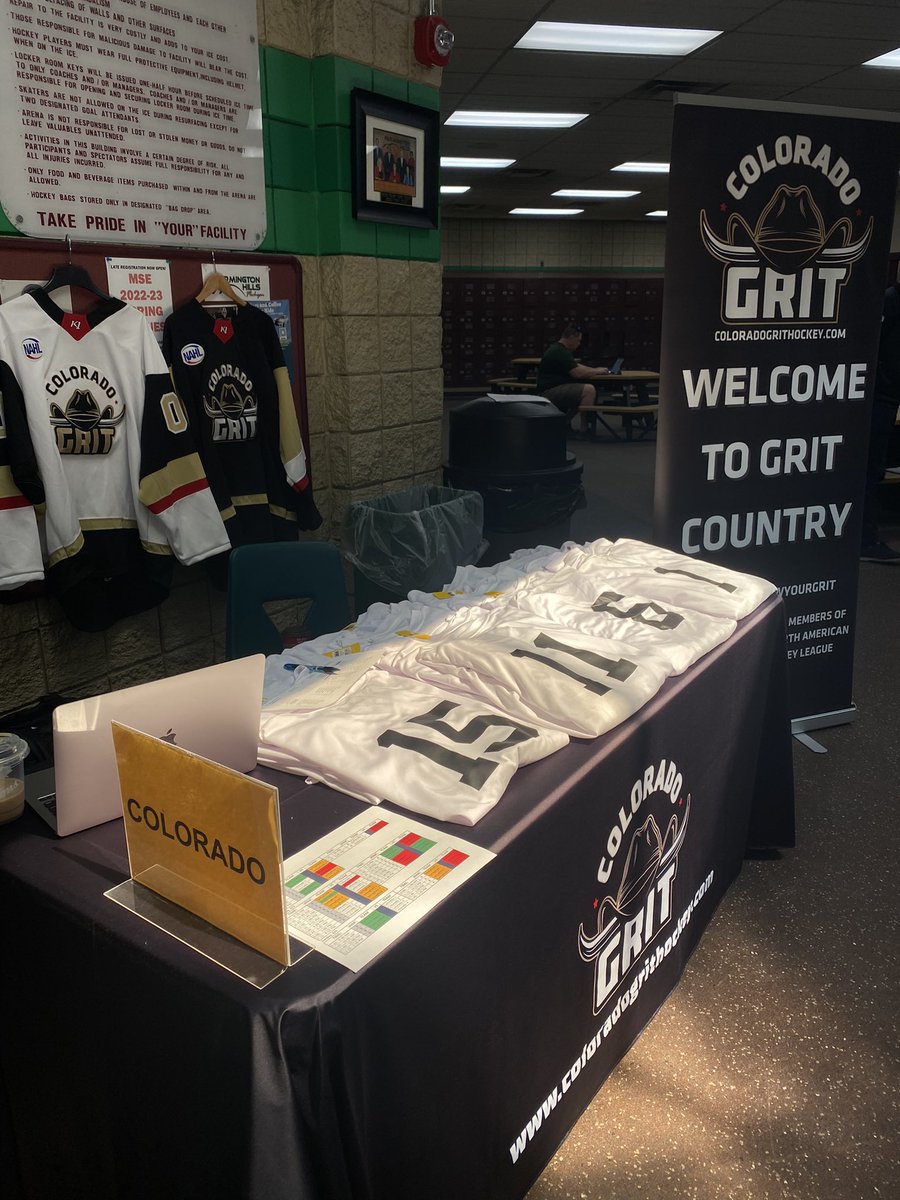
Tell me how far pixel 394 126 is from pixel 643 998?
2.76m

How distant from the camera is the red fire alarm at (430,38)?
2961mm

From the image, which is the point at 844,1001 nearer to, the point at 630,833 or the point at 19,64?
the point at 630,833

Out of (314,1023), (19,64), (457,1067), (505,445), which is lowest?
(457,1067)

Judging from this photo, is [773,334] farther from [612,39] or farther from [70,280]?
[612,39]

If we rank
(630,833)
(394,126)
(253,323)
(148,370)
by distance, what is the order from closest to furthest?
1. (630,833)
2. (148,370)
3. (253,323)
4. (394,126)

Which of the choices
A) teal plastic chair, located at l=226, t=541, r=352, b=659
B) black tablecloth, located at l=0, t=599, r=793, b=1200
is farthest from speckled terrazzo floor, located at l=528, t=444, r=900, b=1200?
teal plastic chair, located at l=226, t=541, r=352, b=659

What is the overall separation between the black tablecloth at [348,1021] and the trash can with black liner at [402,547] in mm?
1401

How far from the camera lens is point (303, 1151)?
2.74 feet

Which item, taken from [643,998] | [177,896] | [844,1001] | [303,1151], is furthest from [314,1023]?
[844,1001]

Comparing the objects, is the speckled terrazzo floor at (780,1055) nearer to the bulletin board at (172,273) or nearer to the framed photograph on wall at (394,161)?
the bulletin board at (172,273)

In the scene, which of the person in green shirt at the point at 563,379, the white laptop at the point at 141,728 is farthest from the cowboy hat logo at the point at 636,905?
the person in green shirt at the point at 563,379

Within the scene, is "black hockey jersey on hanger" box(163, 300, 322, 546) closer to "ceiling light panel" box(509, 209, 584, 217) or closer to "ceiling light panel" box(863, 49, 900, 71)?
"ceiling light panel" box(863, 49, 900, 71)

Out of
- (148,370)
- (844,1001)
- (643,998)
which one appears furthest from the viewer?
(148,370)

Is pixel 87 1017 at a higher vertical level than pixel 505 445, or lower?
lower
